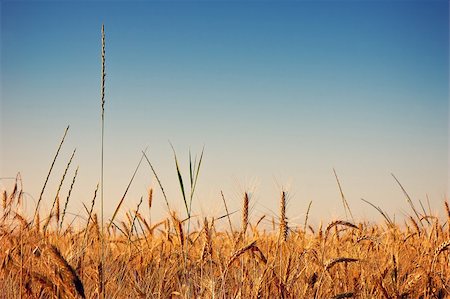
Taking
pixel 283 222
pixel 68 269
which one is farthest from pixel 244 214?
pixel 68 269

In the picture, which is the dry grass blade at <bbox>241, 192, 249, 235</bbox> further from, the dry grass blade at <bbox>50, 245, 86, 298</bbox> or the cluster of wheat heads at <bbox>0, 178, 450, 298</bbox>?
the dry grass blade at <bbox>50, 245, 86, 298</bbox>

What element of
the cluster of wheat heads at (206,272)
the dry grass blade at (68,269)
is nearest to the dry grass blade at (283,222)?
the cluster of wheat heads at (206,272)

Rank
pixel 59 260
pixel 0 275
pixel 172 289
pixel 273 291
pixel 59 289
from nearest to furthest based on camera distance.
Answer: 1. pixel 59 260
2. pixel 59 289
3. pixel 0 275
4. pixel 273 291
5. pixel 172 289

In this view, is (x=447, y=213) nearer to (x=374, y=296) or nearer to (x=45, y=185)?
(x=374, y=296)

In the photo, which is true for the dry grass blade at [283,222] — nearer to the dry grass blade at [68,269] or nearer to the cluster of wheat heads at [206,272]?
the cluster of wheat heads at [206,272]

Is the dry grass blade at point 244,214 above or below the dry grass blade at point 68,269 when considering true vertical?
above

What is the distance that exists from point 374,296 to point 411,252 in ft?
4.78

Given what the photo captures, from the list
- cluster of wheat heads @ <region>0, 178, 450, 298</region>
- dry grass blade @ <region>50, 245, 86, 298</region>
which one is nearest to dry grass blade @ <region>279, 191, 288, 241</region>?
cluster of wheat heads @ <region>0, 178, 450, 298</region>

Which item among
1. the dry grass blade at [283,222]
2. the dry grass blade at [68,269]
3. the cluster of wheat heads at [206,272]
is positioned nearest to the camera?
the dry grass blade at [68,269]

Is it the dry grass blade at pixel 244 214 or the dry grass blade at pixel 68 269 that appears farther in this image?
the dry grass blade at pixel 244 214

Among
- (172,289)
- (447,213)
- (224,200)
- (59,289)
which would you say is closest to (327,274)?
(224,200)

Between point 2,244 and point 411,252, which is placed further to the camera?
point 411,252

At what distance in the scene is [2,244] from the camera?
107 inches

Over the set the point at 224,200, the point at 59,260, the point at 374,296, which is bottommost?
the point at 374,296
